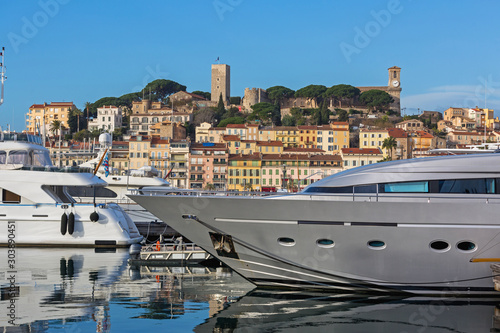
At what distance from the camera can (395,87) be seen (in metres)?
145

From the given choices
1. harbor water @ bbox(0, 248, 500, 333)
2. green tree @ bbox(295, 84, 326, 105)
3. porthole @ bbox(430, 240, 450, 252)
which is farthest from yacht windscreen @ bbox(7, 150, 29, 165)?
green tree @ bbox(295, 84, 326, 105)

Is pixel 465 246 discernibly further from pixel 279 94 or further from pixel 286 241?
pixel 279 94

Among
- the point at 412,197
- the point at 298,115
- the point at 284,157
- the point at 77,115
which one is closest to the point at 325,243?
the point at 412,197

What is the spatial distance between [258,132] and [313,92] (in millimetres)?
39634

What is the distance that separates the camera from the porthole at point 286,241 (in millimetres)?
15375

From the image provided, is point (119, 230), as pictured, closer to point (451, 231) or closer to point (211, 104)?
point (451, 231)

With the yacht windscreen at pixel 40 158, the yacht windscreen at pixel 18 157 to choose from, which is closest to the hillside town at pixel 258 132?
the yacht windscreen at pixel 40 158

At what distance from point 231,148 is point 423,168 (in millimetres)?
75400

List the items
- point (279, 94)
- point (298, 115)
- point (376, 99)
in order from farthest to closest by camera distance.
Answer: point (279, 94) < point (376, 99) < point (298, 115)

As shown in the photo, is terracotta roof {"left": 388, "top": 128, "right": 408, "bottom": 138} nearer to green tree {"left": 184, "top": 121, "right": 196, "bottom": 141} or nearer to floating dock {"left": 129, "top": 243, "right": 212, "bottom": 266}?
green tree {"left": 184, "top": 121, "right": 196, "bottom": 141}

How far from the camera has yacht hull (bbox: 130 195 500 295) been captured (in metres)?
14.6

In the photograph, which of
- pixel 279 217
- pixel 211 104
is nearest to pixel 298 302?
pixel 279 217

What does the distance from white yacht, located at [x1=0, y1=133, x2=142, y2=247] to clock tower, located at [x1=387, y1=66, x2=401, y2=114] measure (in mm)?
115030

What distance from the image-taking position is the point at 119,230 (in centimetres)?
2897
